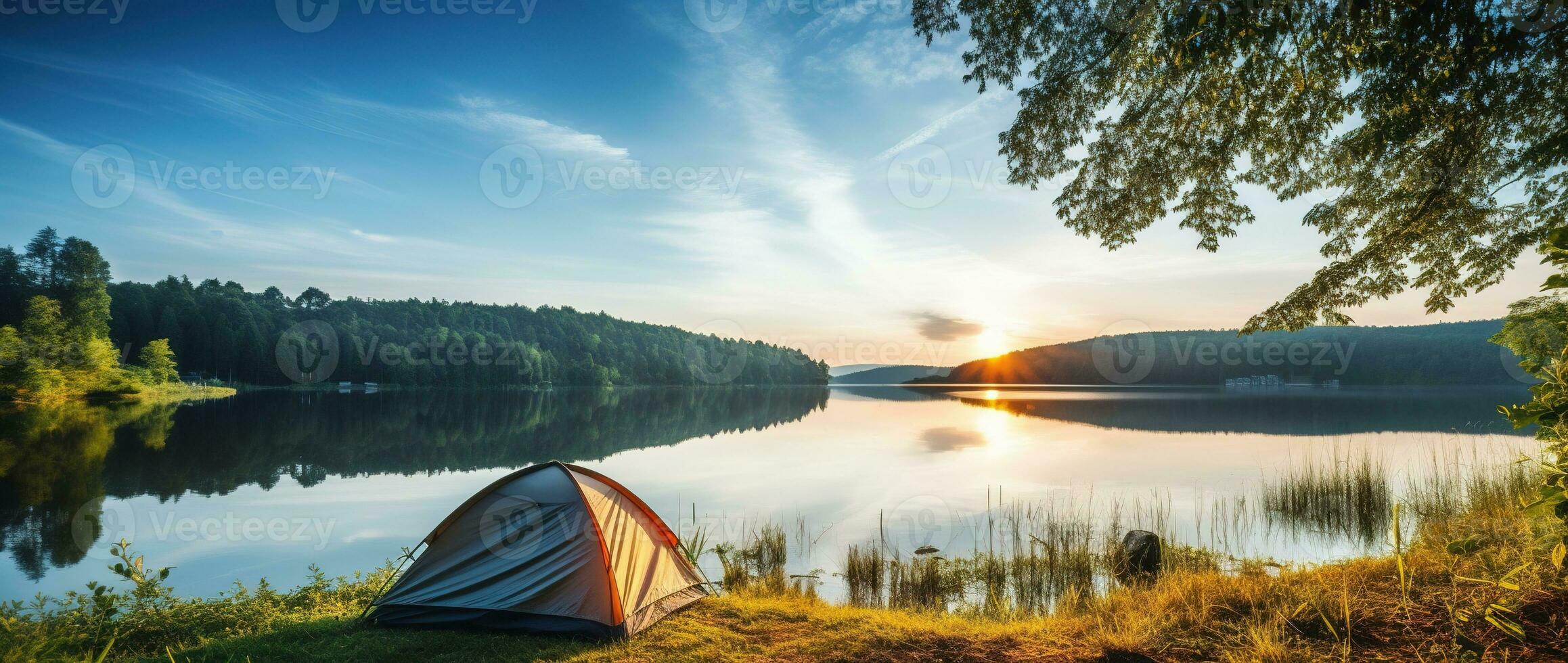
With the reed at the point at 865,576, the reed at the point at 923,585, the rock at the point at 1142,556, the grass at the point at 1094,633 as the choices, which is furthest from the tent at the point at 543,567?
the rock at the point at 1142,556

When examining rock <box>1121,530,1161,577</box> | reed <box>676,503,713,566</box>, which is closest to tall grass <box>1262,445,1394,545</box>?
rock <box>1121,530,1161,577</box>

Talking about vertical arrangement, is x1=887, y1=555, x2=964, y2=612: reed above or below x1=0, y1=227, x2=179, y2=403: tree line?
below

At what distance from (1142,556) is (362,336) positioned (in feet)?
344

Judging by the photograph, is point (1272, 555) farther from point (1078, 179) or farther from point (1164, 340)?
point (1164, 340)

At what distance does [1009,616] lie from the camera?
6.53 m

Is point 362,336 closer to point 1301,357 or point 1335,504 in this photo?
point 1335,504

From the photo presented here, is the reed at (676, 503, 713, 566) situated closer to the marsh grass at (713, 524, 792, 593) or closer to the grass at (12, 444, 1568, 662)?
the marsh grass at (713, 524, 792, 593)

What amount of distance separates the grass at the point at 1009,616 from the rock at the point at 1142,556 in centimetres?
28

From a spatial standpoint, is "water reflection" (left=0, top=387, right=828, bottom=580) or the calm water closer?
the calm water

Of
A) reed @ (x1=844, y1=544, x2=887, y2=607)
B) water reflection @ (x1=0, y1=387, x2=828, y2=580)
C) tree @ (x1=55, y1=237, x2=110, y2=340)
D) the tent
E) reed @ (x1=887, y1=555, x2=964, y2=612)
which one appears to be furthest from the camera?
tree @ (x1=55, y1=237, x2=110, y2=340)

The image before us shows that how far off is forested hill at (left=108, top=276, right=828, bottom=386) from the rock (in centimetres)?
9112

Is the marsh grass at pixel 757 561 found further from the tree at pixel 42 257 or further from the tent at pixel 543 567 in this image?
the tree at pixel 42 257

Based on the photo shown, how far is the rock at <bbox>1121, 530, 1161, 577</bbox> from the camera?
7715mm

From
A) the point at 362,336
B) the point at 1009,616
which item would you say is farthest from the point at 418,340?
the point at 1009,616
